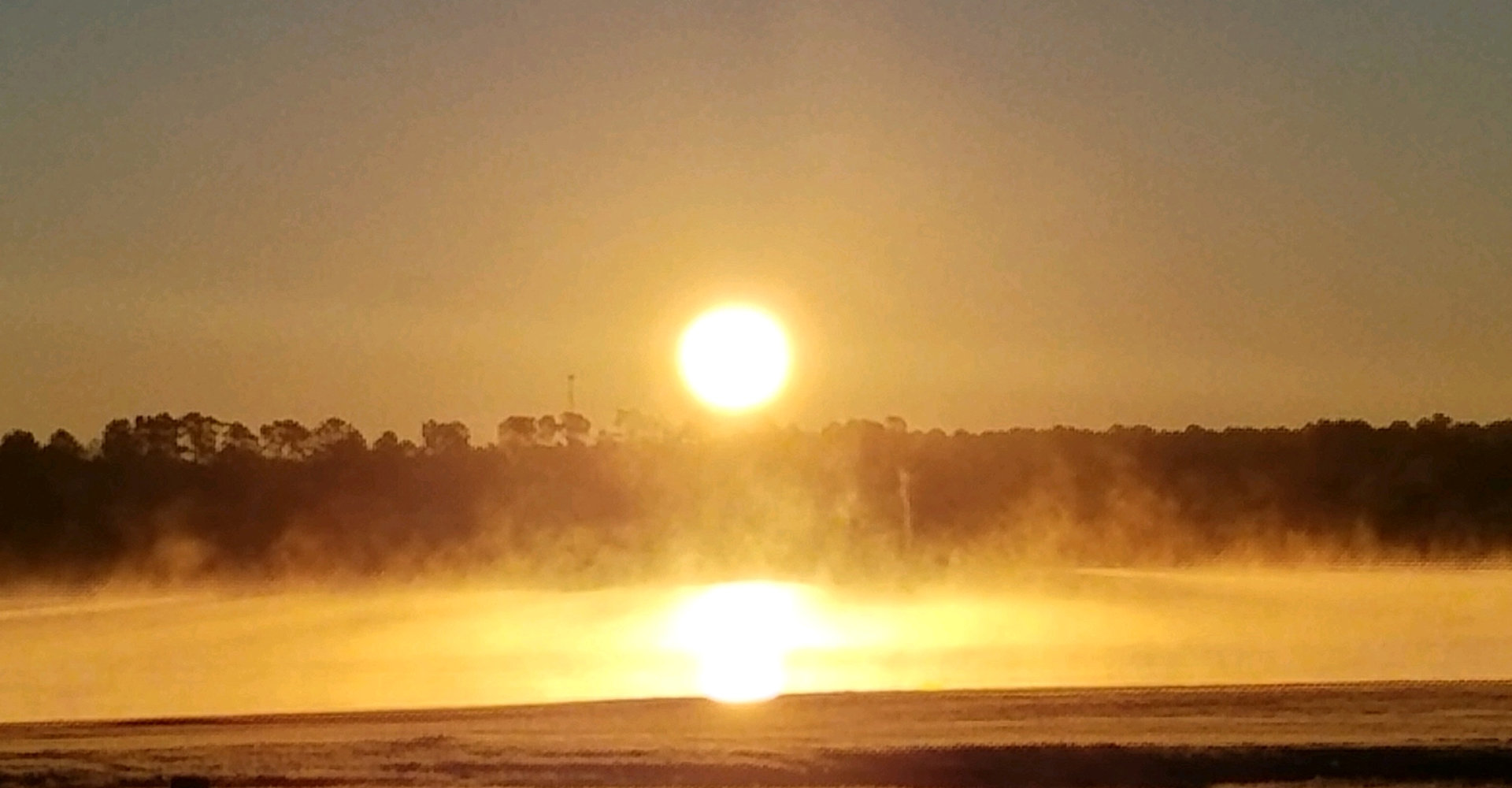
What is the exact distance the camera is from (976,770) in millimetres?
9945

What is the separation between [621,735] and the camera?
1100 centimetres

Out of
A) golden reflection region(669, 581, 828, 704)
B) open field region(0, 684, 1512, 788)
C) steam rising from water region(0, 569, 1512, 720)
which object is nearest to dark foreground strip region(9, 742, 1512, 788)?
open field region(0, 684, 1512, 788)

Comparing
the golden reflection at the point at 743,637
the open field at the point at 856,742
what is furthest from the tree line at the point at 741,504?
Result: the open field at the point at 856,742

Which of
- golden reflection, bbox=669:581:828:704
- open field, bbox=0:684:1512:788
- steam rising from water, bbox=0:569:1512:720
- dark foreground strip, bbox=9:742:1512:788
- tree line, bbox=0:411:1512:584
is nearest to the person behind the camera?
dark foreground strip, bbox=9:742:1512:788

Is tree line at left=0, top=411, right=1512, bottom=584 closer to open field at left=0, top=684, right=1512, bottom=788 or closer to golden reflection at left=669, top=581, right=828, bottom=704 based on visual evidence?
golden reflection at left=669, top=581, right=828, bottom=704

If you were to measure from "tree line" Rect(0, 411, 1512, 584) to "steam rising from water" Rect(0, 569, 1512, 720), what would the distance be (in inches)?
338

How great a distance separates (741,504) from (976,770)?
110ft

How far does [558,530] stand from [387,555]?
3700mm

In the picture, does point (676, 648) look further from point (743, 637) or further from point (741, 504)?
point (741, 504)

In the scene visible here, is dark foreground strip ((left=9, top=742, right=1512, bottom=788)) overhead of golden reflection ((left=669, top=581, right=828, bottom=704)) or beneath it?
beneath

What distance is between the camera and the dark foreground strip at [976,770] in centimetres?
973

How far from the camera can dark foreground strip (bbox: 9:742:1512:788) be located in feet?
31.9

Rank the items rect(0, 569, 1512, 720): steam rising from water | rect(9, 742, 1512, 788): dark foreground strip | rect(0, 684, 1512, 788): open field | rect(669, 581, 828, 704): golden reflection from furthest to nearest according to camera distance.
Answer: rect(0, 569, 1512, 720): steam rising from water < rect(669, 581, 828, 704): golden reflection < rect(0, 684, 1512, 788): open field < rect(9, 742, 1512, 788): dark foreground strip

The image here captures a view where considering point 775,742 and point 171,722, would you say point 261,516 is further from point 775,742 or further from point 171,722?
point 775,742
